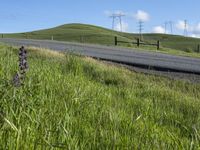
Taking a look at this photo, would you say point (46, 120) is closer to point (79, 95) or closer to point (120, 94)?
point (79, 95)

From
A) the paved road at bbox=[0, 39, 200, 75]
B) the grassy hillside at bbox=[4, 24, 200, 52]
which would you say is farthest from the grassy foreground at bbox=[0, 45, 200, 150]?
the grassy hillside at bbox=[4, 24, 200, 52]

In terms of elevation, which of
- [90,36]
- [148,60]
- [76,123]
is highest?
[76,123]

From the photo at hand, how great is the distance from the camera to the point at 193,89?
12180 millimetres

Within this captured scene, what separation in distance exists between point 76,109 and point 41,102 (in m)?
0.46

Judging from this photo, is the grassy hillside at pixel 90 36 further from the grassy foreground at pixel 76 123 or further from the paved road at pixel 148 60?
the grassy foreground at pixel 76 123

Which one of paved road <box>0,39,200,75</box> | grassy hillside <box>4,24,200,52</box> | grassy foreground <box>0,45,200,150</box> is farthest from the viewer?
grassy hillside <box>4,24,200,52</box>

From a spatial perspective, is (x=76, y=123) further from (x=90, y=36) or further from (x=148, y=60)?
(x=90, y=36)

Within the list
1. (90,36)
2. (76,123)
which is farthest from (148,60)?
(90,36)

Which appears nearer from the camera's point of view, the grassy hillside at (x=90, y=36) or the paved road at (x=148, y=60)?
the paved road at (x=148, y=60)

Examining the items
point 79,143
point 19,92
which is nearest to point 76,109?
point 19,92

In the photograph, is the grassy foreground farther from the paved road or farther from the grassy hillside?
the grassy hillside

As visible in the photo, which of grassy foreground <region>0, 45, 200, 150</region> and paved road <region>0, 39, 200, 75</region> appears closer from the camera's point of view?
grassy foreground <region>0, 45, 200, 150</region>

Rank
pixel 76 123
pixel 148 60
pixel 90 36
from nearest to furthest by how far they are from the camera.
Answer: pixel 76 123 → pixel 148 60 → pixel 90 36

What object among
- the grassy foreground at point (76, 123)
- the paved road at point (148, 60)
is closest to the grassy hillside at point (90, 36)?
the paved road at point (148, 60)
